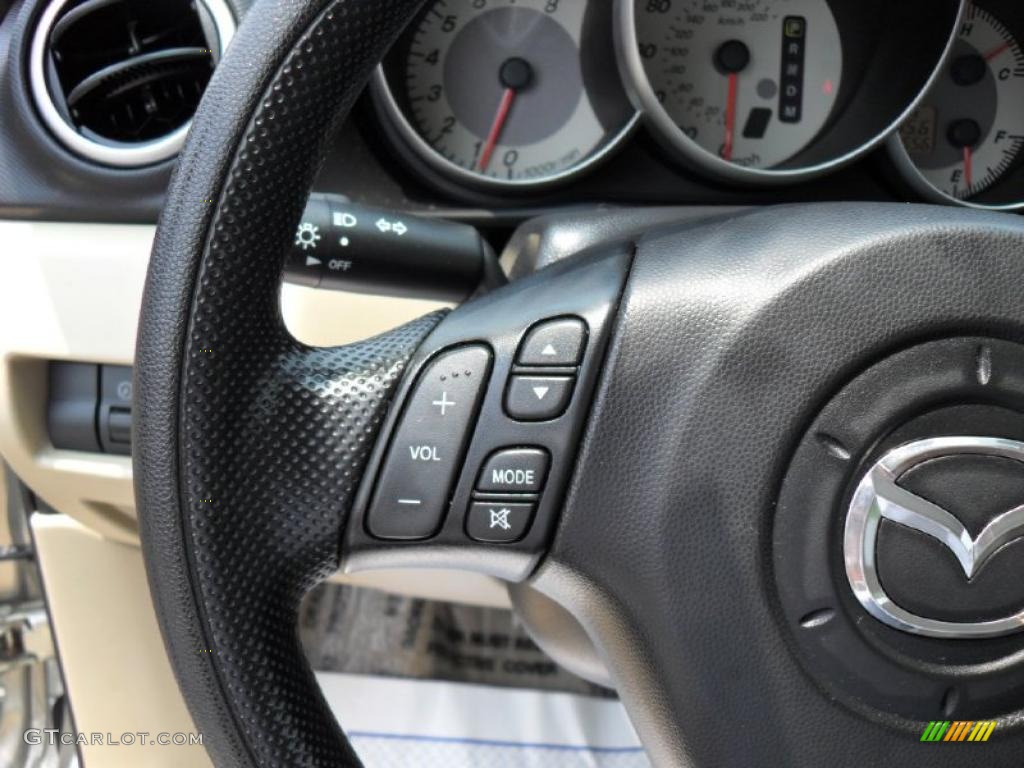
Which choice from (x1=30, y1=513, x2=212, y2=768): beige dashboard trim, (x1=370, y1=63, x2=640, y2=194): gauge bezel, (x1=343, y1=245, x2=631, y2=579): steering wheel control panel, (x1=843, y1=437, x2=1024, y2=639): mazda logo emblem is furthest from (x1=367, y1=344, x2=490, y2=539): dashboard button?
(x1=30, y1=513, x2=212, y2=768): beige dashboard trim

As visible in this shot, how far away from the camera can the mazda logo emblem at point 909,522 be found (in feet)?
1.91

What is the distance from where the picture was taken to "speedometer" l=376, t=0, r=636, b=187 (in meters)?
→ 1.08

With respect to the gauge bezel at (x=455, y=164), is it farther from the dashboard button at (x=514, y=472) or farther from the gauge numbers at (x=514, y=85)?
the dashboard button at (x=514, y=472)

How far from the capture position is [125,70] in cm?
92

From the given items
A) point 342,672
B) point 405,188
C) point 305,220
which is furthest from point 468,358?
point 342,672

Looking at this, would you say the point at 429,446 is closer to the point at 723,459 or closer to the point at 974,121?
the point at 723,459

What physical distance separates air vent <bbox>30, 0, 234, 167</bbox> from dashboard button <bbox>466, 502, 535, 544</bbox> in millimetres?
522

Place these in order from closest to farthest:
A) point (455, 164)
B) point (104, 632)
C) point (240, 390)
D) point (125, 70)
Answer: point (240, 390) → point (125, 70) → point (455, 164) → point (104, 632)

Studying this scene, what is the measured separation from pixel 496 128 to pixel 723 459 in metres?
0.64

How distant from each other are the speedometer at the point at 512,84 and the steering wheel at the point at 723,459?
0.50m

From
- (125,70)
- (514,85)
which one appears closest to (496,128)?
(514,85)

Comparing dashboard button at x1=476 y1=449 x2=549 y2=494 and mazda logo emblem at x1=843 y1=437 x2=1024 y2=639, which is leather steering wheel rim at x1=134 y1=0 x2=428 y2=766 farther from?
mazda logo emblem at x1=843 y1=437 x2=1024 y2=639

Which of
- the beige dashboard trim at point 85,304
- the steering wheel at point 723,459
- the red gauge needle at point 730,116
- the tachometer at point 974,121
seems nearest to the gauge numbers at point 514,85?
the red gauge needle at point 730,116

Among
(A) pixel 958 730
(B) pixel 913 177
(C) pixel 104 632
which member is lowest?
(C) pixel 104 632
